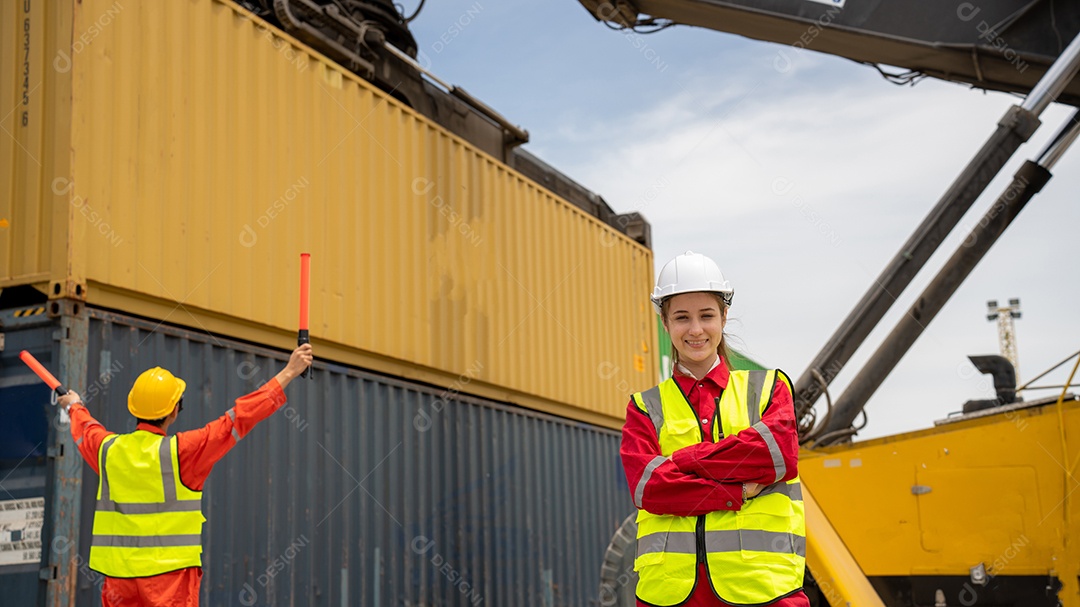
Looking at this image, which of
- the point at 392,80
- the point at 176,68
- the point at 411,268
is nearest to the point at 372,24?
the point at 392,80

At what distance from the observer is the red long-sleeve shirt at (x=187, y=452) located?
408cm

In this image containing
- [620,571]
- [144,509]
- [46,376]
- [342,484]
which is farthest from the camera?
[342,484]

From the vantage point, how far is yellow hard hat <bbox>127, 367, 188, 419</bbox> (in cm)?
429

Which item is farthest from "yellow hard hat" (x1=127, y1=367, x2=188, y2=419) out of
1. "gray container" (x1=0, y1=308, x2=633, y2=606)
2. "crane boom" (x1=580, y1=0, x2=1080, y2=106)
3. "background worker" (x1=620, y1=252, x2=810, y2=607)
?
"crane boom" (x1=580, y1=0, x2=1080, y2=106)

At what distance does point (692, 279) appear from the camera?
9.67 feet

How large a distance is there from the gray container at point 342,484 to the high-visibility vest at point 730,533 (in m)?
3.53

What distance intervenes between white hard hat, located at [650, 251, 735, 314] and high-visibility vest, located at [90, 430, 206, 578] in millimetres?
2259

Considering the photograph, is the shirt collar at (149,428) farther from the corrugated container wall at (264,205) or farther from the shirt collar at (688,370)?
the shirt collar at (688,370)

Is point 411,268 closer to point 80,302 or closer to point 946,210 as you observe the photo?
point 80,302

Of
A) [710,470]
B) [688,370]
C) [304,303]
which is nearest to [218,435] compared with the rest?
[304,303]

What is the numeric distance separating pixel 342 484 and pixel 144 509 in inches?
118

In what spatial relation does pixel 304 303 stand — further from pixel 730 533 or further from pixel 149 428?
pixel 730 533

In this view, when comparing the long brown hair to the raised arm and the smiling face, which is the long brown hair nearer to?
the smiling face

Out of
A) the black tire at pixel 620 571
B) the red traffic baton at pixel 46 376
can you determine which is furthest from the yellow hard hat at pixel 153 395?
the black tire at pixel 620 571
